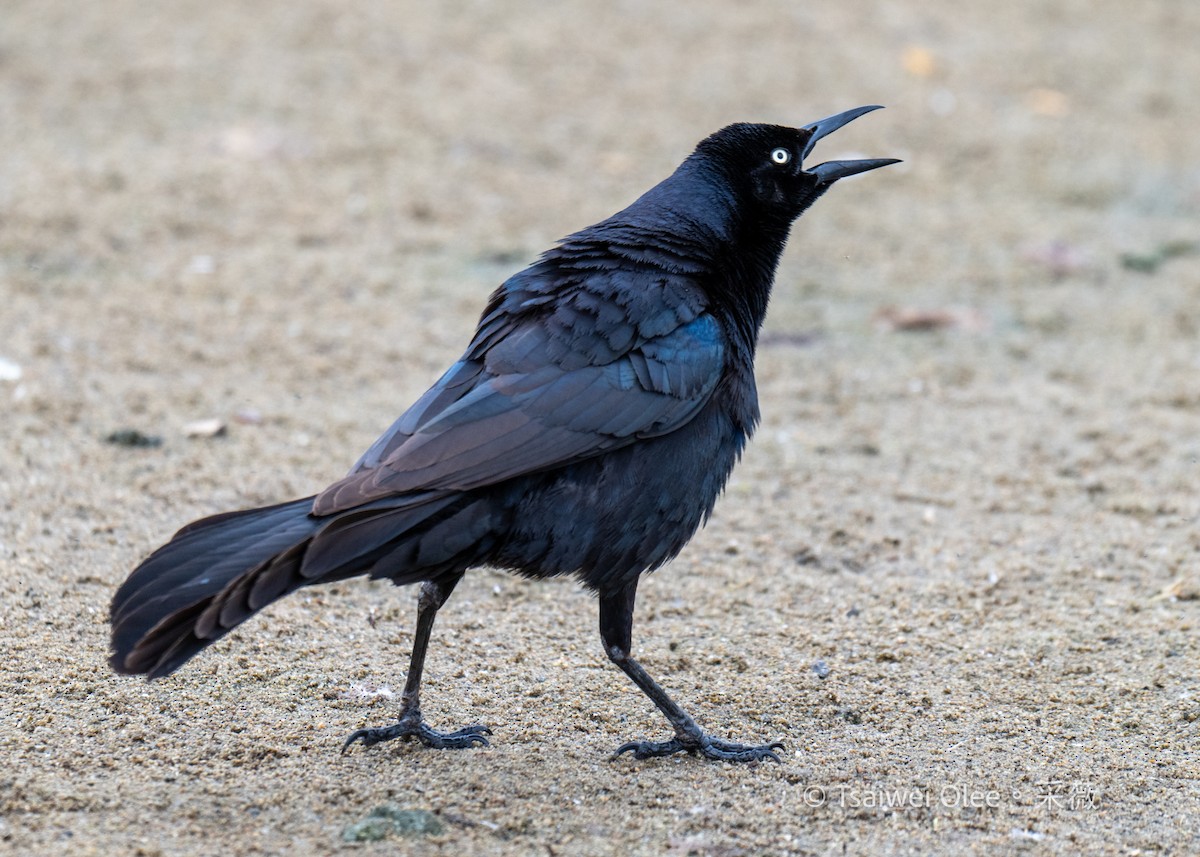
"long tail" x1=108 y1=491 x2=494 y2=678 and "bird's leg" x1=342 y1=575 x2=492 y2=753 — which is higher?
"long tail" x1=108 y1=491 x2=494 y2=678

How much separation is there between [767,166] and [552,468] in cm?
136

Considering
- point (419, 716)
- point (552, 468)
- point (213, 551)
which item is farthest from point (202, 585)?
point (552, 468)

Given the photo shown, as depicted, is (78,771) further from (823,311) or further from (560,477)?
(823,311)

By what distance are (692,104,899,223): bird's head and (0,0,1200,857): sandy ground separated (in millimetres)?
1240

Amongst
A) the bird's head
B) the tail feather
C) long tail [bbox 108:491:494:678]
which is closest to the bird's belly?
long tail [bbox 108:491:494:678]

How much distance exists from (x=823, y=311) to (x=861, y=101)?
9.01 ft

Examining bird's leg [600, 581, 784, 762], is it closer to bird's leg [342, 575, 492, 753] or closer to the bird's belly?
the bird's belly

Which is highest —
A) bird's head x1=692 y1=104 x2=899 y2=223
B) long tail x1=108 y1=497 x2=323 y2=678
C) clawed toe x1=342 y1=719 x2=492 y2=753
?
bird's head x1=692 y1=104 x2=899 y2=223

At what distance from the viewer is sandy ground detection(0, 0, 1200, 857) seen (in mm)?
3389

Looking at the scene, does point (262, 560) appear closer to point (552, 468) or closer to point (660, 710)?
point (552, 468)

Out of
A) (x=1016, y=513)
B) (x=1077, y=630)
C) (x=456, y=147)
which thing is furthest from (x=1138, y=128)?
(x=1077, y=630)

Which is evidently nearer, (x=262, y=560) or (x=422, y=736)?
(x=262, y=560)

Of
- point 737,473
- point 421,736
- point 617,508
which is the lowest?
point 421,736

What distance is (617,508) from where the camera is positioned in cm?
357
